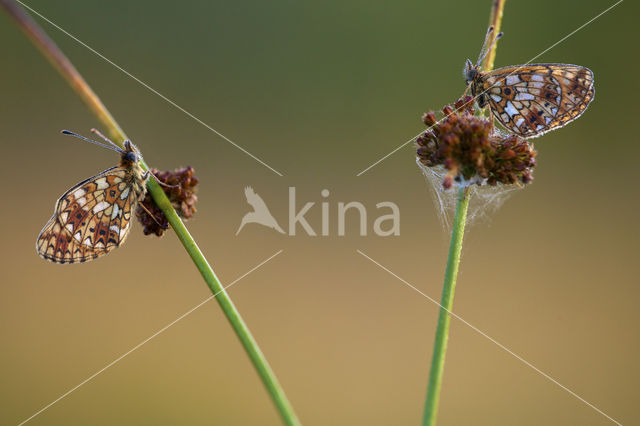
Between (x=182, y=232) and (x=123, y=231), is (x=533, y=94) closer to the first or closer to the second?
(x=182, y=232)

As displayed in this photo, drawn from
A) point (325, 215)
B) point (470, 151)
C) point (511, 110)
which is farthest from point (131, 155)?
point (325, 215)

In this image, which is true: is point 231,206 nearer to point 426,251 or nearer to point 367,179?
point 367,179

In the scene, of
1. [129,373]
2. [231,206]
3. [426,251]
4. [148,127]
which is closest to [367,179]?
[426,251]

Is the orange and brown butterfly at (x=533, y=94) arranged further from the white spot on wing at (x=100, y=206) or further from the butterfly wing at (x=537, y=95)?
the white spot on wing at (x=100, y=206)

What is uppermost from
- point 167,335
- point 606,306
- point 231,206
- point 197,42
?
point 197,42

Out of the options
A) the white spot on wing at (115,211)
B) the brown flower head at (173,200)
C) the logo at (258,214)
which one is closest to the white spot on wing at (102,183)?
the white spot on wing at (115,211)

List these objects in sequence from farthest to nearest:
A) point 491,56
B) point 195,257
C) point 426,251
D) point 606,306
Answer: point 426,251
point 606,306
point 491,56
point 195,257
